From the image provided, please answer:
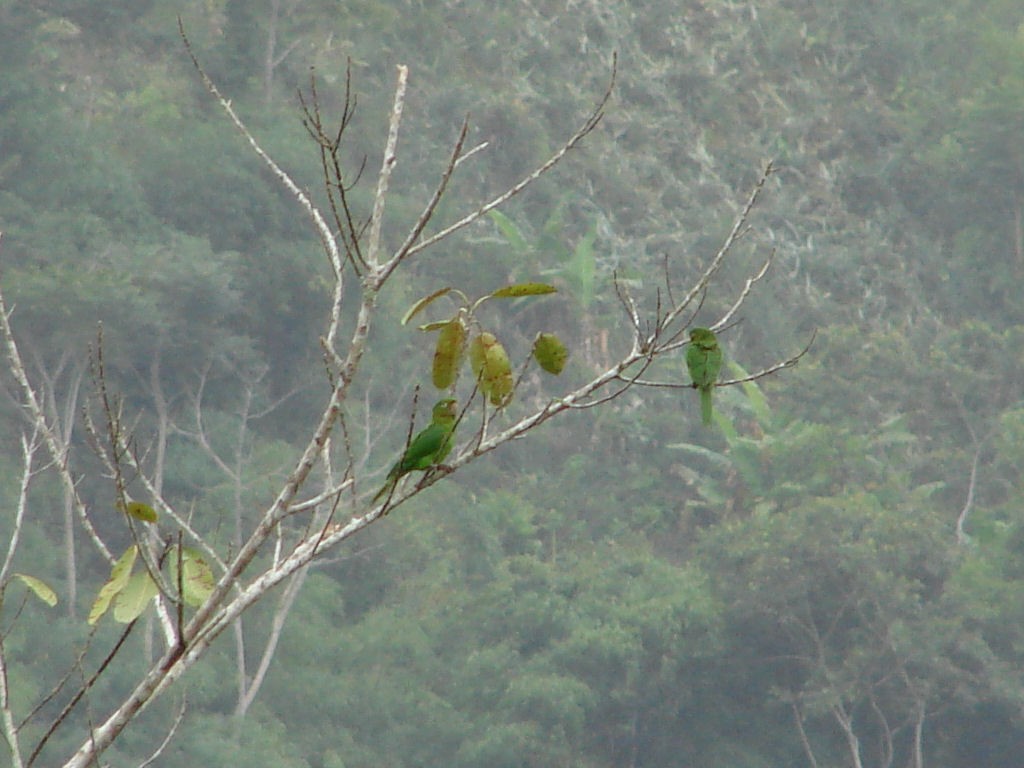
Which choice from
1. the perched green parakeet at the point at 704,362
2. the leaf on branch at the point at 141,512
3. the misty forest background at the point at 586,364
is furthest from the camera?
the misty forest background at the point at 586,364

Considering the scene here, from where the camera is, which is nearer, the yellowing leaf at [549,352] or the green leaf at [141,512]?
the green leaf at [141,512]

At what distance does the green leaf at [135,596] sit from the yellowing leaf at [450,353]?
290 mm

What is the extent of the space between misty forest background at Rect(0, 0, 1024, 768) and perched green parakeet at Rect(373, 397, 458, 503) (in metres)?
9.50

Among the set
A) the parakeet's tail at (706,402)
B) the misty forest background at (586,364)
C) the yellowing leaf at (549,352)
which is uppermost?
the misty forest background at (586,364)

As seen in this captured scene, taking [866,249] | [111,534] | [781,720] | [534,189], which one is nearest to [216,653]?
[111,534]

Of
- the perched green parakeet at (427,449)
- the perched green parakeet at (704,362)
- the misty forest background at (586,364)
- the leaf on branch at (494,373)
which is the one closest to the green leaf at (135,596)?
the perched green parakeet at (427,449)

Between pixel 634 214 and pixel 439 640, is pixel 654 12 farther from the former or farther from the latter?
pixel 439 640

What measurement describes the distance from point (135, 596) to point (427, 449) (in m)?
0.27

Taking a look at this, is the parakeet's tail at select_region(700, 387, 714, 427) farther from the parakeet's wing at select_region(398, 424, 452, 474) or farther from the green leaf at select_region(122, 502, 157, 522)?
the green leaf at select_region(122, 502, 157, 522)

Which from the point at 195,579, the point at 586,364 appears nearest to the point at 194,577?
the point at 195,579

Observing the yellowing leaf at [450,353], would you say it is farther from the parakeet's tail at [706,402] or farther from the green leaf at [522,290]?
the parakeet's tail at [706,402]

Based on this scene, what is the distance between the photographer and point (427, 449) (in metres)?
1.38

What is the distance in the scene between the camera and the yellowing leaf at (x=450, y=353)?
4.62ft

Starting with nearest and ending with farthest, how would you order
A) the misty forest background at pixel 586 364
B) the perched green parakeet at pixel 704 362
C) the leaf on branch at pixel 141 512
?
the leaf on branch at pixel 141 512 → the perched green parakeet at pixel 704 362 → the misty forest background at pixel 586 364
